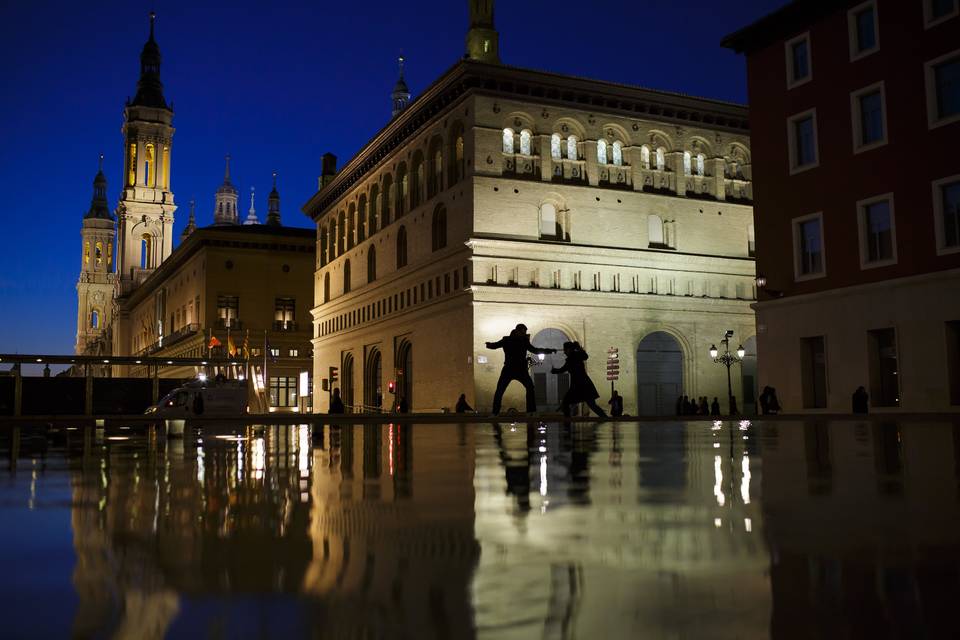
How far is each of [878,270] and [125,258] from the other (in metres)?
116

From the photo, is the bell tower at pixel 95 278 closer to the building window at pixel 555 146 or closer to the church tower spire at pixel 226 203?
the church tower spire at pixel 226 203

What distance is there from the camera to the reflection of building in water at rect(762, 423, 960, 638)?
1732 millimetres

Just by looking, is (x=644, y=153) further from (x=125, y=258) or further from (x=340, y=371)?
(x=125, y=258)

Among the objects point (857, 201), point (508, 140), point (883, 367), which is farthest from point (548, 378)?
point (857, 201)

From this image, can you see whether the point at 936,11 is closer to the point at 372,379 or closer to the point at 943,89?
the point at 943,89

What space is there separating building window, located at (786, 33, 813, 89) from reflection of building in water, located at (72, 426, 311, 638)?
2886cm

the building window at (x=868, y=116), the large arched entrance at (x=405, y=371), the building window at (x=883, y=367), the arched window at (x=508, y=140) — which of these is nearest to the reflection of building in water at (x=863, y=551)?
the building window at (x=883, y=367)

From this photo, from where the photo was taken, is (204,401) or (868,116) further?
(204,401)

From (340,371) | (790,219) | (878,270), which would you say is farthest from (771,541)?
(340,371)

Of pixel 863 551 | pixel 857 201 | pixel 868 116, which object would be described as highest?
pixel 868 116

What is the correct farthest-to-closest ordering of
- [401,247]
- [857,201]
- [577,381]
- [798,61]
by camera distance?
1. [401,247]
2. [798,61]
3. [857,201]
4. [577,381]

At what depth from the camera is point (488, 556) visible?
2416 millimetres

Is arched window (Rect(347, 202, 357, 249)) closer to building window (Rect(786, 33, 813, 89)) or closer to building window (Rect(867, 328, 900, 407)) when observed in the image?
building window (Rect(786, 33, 813, 89))

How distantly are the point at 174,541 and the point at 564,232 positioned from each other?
4379cm
